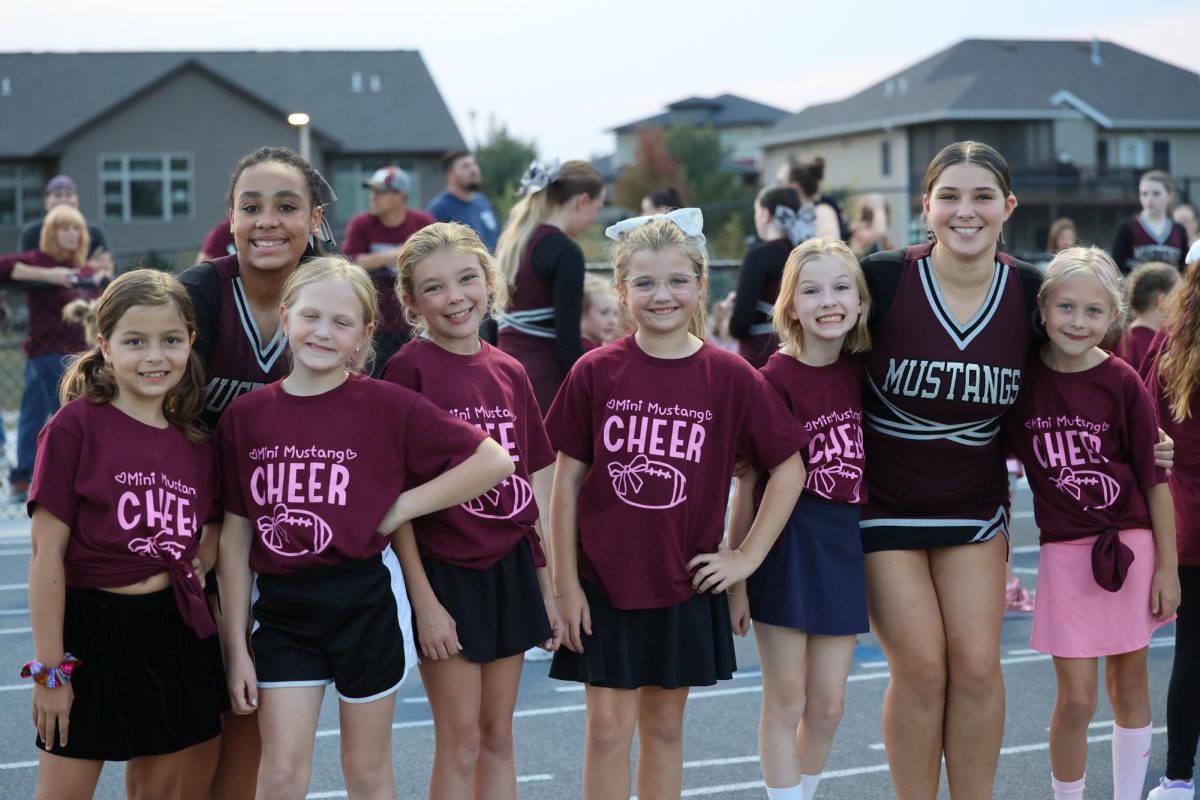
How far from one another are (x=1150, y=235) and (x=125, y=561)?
851cm

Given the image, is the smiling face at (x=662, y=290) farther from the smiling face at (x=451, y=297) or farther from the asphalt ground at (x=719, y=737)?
the asphalt ground at (x=719, y=737)

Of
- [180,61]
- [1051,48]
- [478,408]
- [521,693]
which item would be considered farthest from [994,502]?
[1051,48]

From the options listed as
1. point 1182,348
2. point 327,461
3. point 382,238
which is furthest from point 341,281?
point 382,238

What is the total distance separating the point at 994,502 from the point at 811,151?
42774 mm

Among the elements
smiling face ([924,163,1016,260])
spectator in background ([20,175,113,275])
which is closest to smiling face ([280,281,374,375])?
smiling face ([924,163,1016,260])

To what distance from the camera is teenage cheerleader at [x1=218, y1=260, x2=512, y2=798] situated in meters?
3.17

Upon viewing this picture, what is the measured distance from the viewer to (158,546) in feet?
10.4

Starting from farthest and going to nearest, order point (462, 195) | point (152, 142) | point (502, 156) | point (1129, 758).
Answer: point (502, 156), point (152, 142), point (462, 195), point (1129, 758)

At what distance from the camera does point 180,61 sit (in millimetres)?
35344

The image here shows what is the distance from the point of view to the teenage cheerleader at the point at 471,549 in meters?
3.38

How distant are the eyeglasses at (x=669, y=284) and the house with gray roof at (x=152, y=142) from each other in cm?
2965

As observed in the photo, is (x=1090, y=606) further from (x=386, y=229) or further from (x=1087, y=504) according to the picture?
(x=386, y=229)

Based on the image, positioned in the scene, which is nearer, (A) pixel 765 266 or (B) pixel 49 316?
(A) pixel 765 266

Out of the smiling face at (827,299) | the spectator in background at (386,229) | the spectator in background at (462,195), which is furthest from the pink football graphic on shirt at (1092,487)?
the spectator in background at (462,195)
